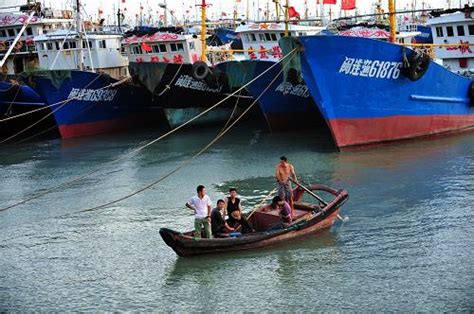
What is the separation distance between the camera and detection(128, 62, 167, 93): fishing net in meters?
29.0

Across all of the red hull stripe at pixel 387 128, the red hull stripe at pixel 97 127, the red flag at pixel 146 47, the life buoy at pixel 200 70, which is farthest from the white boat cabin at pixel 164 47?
the red hull stripe at pixel 387 128

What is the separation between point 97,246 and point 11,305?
118 inches

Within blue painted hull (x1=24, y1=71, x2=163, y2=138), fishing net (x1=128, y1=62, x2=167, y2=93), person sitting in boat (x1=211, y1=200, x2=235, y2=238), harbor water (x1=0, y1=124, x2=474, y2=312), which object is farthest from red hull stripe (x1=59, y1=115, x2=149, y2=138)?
person sitting in boat (x1=211, y1=200, x2=235, y2=238)

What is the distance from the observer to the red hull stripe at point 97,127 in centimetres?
3098

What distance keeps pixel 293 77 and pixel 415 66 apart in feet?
15.9

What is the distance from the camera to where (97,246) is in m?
14.1

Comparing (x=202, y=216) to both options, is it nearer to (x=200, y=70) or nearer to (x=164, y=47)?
(x=200, y=70)

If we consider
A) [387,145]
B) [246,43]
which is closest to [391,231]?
[387,145]

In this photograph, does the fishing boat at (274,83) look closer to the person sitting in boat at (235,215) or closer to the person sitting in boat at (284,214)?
→ the person sitting in boat at (284,214)

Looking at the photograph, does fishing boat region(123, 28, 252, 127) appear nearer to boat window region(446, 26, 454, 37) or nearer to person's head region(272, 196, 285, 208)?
boat window region(446, 26, 454, 37)

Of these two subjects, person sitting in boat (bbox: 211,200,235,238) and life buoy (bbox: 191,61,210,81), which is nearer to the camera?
person sitting in boat (bbox: 211,200,235,238)

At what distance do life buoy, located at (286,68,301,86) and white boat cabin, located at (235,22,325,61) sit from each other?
3.44 meters

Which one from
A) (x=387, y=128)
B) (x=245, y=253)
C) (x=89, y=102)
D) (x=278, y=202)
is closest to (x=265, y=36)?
(x=89, y=102)

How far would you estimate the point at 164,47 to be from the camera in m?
33.2
